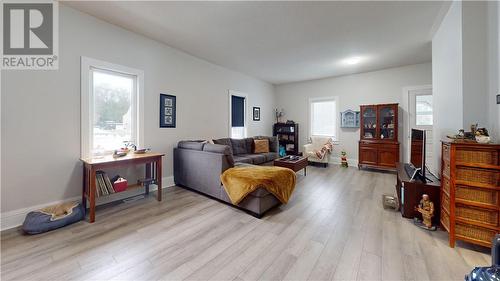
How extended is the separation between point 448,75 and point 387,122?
2.63 m

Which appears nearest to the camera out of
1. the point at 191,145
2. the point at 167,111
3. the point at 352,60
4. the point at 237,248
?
the point at 237,248

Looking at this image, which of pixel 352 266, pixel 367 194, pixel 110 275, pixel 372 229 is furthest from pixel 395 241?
pixel 110 275

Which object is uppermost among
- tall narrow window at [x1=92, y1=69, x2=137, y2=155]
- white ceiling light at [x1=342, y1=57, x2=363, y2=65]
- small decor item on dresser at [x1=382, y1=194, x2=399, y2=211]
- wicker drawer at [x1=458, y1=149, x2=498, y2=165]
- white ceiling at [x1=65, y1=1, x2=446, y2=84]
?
white ceiling light at [x1=342, y1=57, x2=363, y2=65]

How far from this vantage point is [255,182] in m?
2.55

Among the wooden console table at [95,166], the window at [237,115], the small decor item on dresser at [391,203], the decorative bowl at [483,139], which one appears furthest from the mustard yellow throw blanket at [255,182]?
the window at [237,115]

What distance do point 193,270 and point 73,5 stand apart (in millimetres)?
3513

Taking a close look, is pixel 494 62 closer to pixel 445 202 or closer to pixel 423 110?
pixel 445 202

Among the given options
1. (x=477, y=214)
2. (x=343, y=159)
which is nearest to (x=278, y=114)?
(x=343, y=159)

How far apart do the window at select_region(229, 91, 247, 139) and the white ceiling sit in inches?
44.9

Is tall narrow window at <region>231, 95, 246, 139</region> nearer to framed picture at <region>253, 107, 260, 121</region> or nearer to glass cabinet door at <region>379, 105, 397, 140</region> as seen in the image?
framed picture at <region>253, 107, 260, 121</region>

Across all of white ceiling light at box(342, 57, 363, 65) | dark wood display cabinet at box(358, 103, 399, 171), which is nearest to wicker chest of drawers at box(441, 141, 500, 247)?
white ceiling light at box(342, 57, 363, 65)

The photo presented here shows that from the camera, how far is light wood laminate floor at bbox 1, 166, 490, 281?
1587 millimetres

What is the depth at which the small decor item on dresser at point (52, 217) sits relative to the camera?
2.12 m

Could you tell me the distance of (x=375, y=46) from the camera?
12.4 feet
